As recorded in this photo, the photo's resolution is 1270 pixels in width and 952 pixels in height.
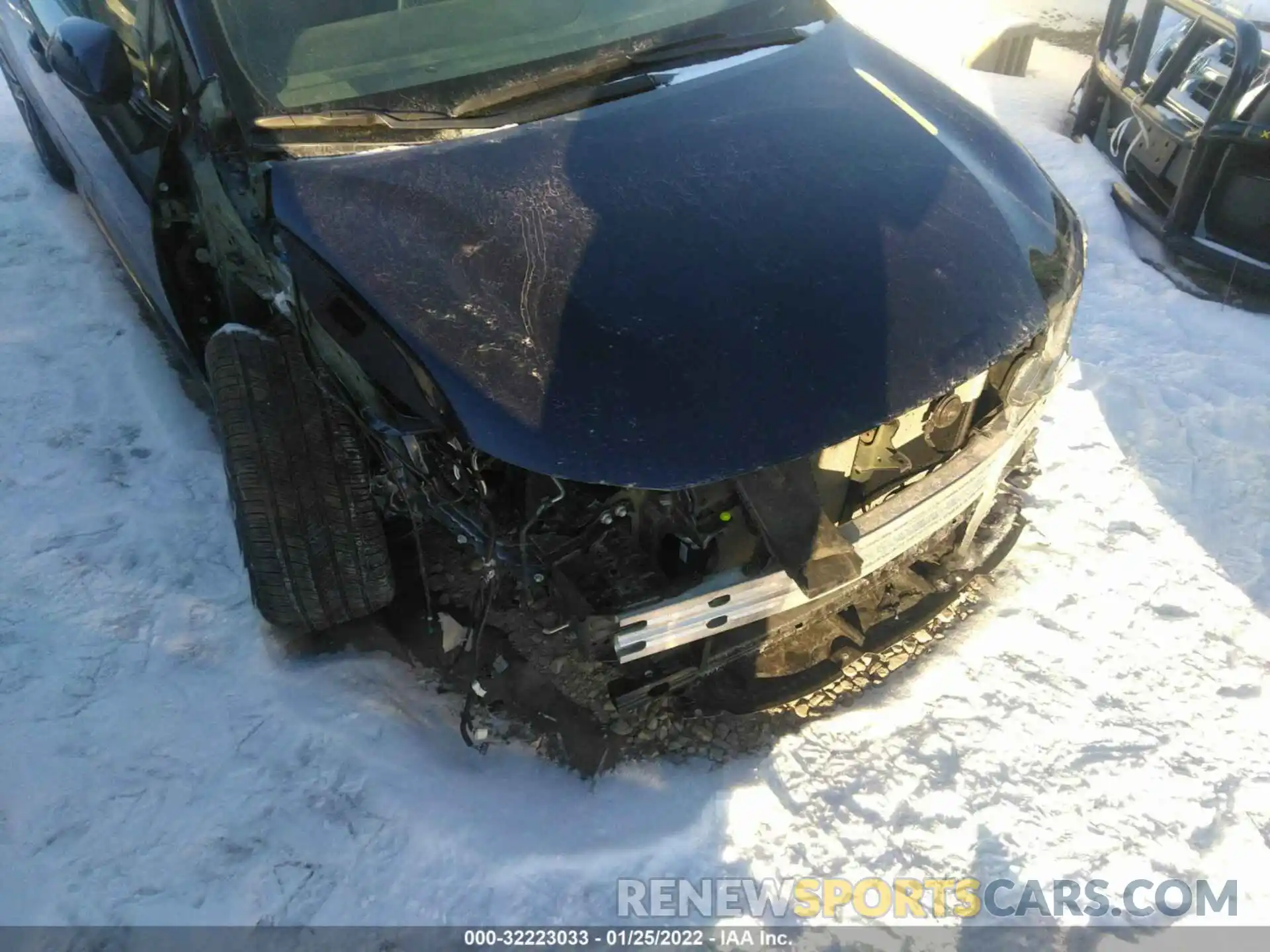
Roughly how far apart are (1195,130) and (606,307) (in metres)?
4.16

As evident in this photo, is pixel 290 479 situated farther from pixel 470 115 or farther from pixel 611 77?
pixel 611 77

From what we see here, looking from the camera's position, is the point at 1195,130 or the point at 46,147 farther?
the point at 46,147

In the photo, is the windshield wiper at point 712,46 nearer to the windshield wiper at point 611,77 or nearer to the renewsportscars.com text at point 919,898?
the windshield wiper at point 611,77

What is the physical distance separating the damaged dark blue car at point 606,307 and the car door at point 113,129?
0.06 m

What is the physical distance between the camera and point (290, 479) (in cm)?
244

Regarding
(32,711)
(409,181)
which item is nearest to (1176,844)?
(409,181)

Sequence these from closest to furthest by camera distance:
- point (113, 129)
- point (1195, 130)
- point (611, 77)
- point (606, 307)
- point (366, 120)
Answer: point (606, 307) → point (366, 120) → point (611, 77) → point (113, 129) → point (1195, 130)

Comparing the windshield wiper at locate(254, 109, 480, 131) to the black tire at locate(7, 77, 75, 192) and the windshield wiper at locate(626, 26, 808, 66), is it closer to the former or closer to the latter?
the windshield wiper at locate(626, 26, 808, 66)

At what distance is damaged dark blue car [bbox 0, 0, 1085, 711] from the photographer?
1.89 m

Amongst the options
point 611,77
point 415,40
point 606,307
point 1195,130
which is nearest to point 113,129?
point 415,40

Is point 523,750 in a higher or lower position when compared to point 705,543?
lower

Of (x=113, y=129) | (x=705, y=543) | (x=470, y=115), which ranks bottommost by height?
(x=705, y=543)

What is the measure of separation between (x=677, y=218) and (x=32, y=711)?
229 centimetres

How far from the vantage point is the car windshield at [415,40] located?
2234 mm
